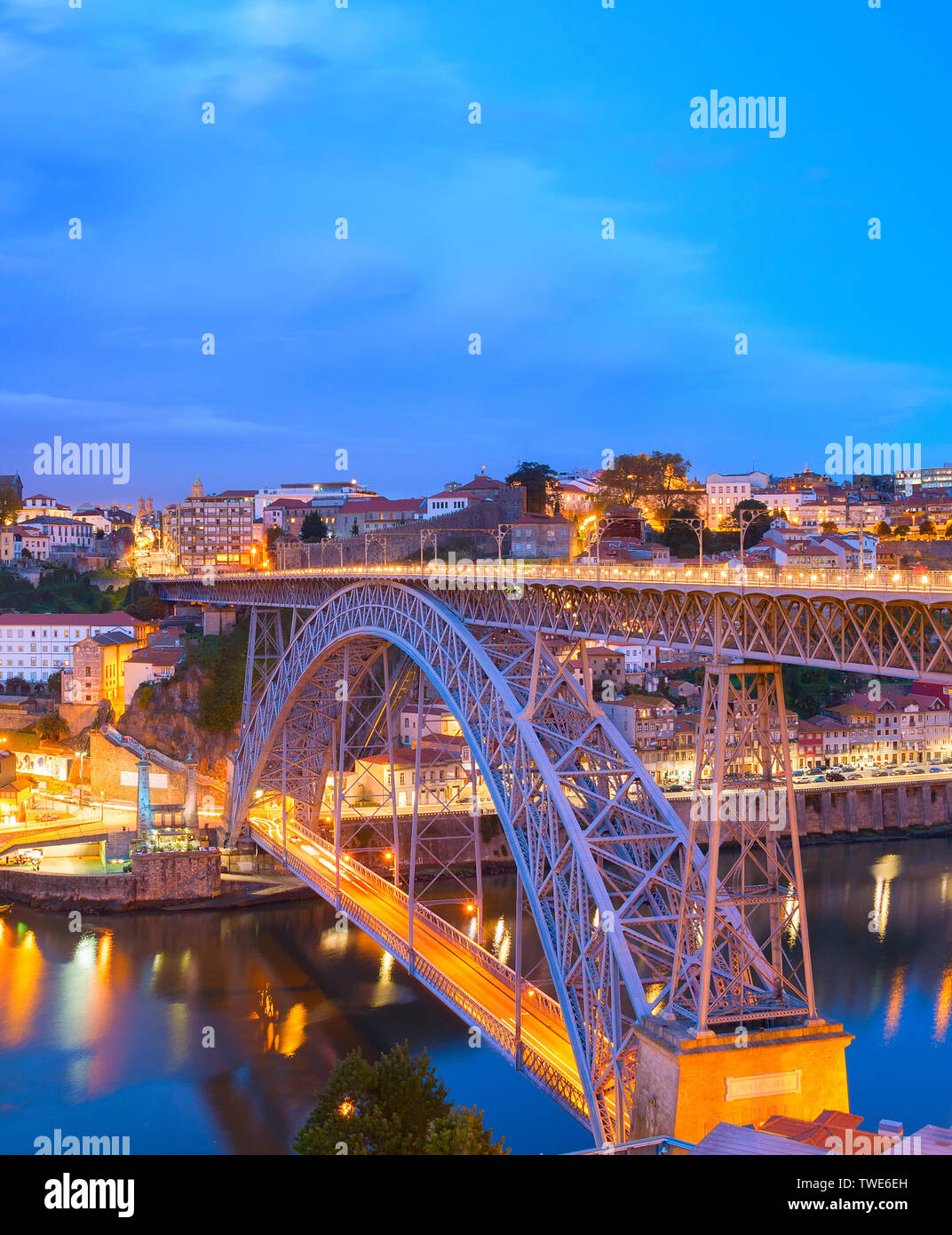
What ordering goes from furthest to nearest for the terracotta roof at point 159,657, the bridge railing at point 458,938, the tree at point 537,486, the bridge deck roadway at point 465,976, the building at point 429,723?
the tree at point 537,486 → the terracotta roof at point 159,657 → the building at point 429,723 → the bridge railing at point 458,938 → the bridge deck roadway at point 465,976

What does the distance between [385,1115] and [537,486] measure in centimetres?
4113

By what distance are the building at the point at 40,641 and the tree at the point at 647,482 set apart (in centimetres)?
2230

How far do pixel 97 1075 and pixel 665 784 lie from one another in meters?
22.4

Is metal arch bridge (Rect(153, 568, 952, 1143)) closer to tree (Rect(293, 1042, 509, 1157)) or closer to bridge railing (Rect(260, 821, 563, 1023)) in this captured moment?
bridge railing (Rect(260, 821, 563, 1023))

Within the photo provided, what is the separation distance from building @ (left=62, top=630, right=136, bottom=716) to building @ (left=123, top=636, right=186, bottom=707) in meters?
0.47

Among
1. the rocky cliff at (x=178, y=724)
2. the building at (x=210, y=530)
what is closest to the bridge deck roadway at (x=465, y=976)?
the rocky cliff at (x=178, y=724)

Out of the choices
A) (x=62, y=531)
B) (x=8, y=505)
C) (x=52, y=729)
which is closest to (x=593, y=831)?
(x=52, y=729)

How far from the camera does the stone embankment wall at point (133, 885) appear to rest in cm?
2852

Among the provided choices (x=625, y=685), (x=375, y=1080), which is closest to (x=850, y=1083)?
(x=375, y=1080)

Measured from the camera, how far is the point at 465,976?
54.4ft

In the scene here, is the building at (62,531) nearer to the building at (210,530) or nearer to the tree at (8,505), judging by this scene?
the tree at (8,505)

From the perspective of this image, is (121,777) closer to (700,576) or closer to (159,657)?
(159,657)
